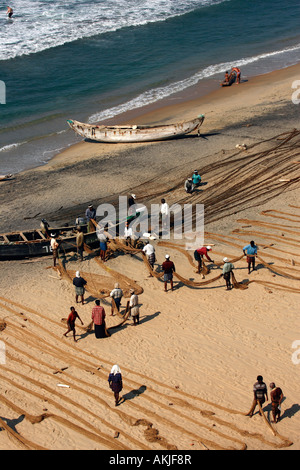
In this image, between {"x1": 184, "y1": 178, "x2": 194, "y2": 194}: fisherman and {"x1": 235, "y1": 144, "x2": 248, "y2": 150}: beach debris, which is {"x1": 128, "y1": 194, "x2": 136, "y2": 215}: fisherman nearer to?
{"x1": 184, "y1": 178, "x2": 194, "y2": 194}: fisherman

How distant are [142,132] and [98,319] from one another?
1815cm

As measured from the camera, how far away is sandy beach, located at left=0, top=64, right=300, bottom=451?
12.9m

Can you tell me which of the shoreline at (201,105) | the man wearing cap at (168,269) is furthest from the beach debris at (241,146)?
the man wearing cap at (168,269)

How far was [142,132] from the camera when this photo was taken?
32.1m

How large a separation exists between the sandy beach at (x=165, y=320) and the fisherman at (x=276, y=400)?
19cm

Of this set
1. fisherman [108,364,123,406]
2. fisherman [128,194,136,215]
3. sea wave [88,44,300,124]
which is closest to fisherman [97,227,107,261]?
fisherman [128,194,136,215]

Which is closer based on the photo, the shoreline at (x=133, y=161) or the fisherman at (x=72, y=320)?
the fisherman at (x=72, y=320)

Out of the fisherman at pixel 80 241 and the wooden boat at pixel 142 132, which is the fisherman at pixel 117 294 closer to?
the fisherman at pixel 80 241

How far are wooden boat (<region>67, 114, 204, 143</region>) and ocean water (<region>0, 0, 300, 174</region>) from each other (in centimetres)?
248

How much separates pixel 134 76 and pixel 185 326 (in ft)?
108

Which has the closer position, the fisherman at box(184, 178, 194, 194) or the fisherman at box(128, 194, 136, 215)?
the fisherman at box(128, 194, 136, 215)

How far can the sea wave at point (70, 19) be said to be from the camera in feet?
177

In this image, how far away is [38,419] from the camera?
43.2ft
